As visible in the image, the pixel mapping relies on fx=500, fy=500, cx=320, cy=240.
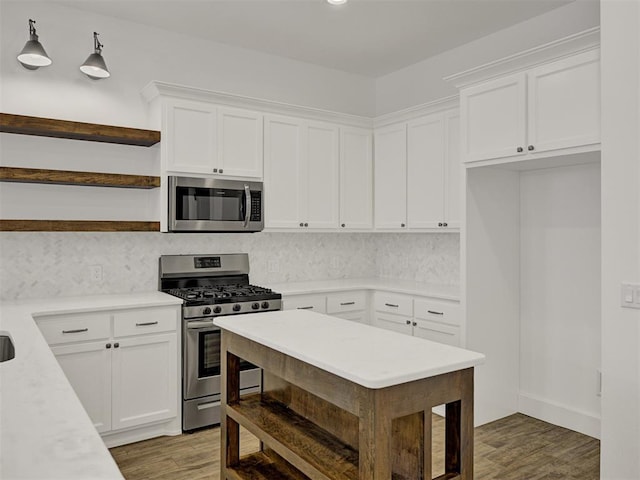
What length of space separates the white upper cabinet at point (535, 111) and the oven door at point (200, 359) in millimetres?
2270

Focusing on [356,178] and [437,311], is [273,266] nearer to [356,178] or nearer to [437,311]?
[356,178]

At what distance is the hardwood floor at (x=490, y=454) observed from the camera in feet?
9.78

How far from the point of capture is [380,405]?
1.67 m

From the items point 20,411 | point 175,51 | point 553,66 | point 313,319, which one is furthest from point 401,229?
point 20,411

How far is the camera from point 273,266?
467cm

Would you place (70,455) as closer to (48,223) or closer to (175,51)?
(48,223)

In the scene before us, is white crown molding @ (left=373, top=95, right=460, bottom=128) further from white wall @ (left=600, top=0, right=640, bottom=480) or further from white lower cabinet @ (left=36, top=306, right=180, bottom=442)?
white lower cabinet @ (left=36, top=306, right=180, bottom=442)

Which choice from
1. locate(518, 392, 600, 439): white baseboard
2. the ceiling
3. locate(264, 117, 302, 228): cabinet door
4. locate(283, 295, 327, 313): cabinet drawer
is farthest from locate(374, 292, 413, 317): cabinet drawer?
the ceiling

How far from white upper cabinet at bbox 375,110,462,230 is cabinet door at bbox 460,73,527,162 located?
0.24m

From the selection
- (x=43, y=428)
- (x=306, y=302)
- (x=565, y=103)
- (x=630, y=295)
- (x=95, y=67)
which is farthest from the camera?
(x=306, y=302)

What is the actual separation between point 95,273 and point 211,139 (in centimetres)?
135

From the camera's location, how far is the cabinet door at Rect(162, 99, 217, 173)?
373 cm

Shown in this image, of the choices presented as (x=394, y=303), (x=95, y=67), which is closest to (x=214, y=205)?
(x=95, y=67)

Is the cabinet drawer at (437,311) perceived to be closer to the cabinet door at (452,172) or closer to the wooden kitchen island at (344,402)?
the cabinet door at (452,172)
